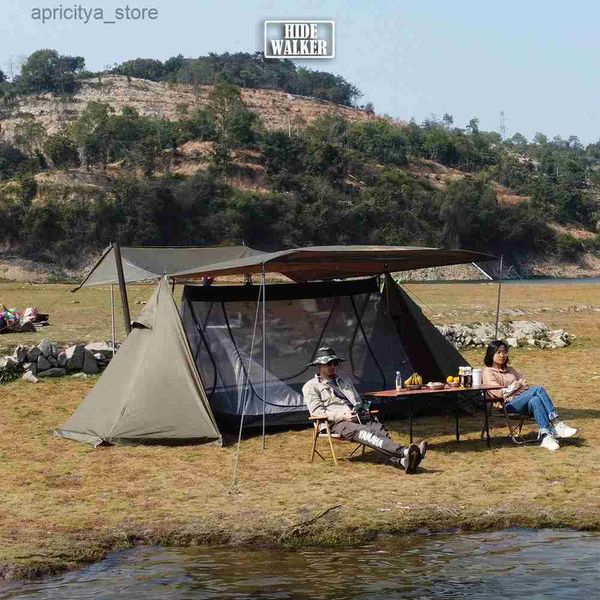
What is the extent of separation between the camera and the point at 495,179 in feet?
362

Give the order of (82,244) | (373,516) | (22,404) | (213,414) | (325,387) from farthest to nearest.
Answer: (82,244) < (22,404) < (213,414) < (325,387) < (373,516)

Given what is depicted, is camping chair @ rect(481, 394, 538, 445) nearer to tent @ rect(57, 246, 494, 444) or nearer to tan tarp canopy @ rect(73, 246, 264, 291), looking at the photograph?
tent @ rect(57, 246, 494, 444)

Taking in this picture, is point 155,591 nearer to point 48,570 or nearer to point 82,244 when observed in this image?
point 48,570

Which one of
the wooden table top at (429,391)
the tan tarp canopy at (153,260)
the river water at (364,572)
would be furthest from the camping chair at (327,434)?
the tan tarp canopy at (153,260)

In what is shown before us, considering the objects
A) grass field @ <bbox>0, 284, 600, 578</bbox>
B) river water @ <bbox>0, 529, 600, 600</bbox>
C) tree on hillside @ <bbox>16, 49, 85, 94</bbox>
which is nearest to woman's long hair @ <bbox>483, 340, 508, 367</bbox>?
grass field @ <bbox>0, 284, 600, 578</bbox>

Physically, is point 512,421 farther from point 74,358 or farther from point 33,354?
point 33,354

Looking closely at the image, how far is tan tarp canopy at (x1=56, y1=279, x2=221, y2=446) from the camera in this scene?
1155 cm

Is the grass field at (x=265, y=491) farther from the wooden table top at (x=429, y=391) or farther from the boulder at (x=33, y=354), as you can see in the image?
the boulder at (x=33, y=354)

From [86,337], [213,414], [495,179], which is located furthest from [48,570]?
[495,179]

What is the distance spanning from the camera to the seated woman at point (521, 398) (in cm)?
1100

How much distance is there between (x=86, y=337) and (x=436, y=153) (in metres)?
94.5

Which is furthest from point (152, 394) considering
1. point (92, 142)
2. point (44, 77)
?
point (44, 77)

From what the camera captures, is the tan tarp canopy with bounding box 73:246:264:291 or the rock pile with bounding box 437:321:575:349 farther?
the rock pile with bounding box 437:321:575:349

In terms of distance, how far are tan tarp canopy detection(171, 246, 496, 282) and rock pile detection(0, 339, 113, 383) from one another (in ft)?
16.1
